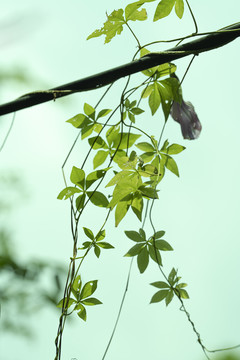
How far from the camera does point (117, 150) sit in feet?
2.65

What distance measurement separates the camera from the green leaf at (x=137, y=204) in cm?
78

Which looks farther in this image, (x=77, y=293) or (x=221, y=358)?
(x=77, y=293)

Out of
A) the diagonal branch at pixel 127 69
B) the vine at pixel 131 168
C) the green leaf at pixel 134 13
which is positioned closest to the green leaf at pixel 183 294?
the vine at pixel 131 168

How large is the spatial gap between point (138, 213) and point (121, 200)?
5cm

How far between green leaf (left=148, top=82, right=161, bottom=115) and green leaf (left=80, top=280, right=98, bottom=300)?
0.39 m

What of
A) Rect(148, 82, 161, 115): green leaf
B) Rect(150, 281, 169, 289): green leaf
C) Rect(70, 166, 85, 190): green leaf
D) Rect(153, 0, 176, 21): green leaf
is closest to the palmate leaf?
Rect(153, 0, 176, 21): green leaf

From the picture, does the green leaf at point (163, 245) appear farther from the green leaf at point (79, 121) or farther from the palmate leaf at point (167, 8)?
the palmate leaf at point (167, 8)

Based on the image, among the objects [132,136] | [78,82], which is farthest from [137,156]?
[78,82]

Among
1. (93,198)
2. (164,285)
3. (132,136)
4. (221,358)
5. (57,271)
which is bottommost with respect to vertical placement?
(221,358)

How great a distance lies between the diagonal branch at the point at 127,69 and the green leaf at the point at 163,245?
0.38 m

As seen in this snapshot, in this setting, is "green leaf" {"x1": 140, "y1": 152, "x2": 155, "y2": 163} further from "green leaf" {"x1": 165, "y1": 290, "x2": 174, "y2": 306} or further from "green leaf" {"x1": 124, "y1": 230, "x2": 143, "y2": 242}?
"green leaf" {"x1": 165, "y1": 290, "x2": 174, "y2": 306}

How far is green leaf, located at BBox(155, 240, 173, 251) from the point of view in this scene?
2.57ft

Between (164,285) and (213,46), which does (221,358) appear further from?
(213,46)

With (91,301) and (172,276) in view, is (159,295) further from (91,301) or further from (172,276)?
(91,301)
